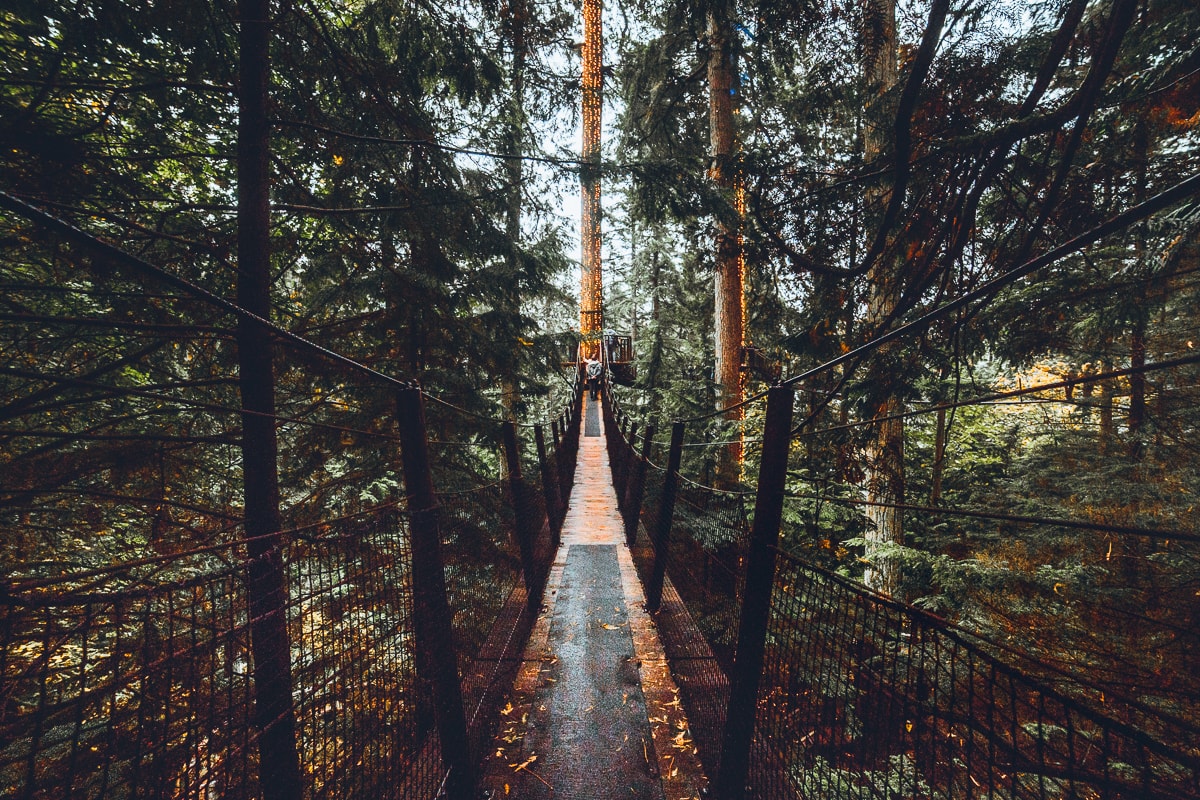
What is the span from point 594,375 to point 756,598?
16.4m

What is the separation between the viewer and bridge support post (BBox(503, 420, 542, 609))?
3.38 meters

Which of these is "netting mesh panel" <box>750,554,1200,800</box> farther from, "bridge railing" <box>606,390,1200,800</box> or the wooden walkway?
the wooden walkway

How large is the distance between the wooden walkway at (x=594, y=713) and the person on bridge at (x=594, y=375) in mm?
13842

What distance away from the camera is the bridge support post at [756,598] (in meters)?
1.70

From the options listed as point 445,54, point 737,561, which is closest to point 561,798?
point 737,561

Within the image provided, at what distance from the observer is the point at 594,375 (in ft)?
59.1

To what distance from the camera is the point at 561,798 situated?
200 cm

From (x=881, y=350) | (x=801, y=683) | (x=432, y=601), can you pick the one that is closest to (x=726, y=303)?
(x=881, y=350)

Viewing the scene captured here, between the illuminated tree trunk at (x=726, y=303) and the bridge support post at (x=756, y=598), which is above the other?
the illuminated tree trunk at (x=726, y=303)

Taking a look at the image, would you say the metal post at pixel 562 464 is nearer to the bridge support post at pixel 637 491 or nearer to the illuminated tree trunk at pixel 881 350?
the bridge support post at pixel 637 491

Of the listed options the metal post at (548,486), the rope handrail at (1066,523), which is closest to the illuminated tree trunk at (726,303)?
the metal post at (548,486)

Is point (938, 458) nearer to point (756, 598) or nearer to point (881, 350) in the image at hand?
point (881, 350)

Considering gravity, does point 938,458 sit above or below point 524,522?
above

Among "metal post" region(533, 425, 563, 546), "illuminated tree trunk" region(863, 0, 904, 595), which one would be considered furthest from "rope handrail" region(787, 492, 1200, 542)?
"metal post" region(533, 425, 563, 546)
